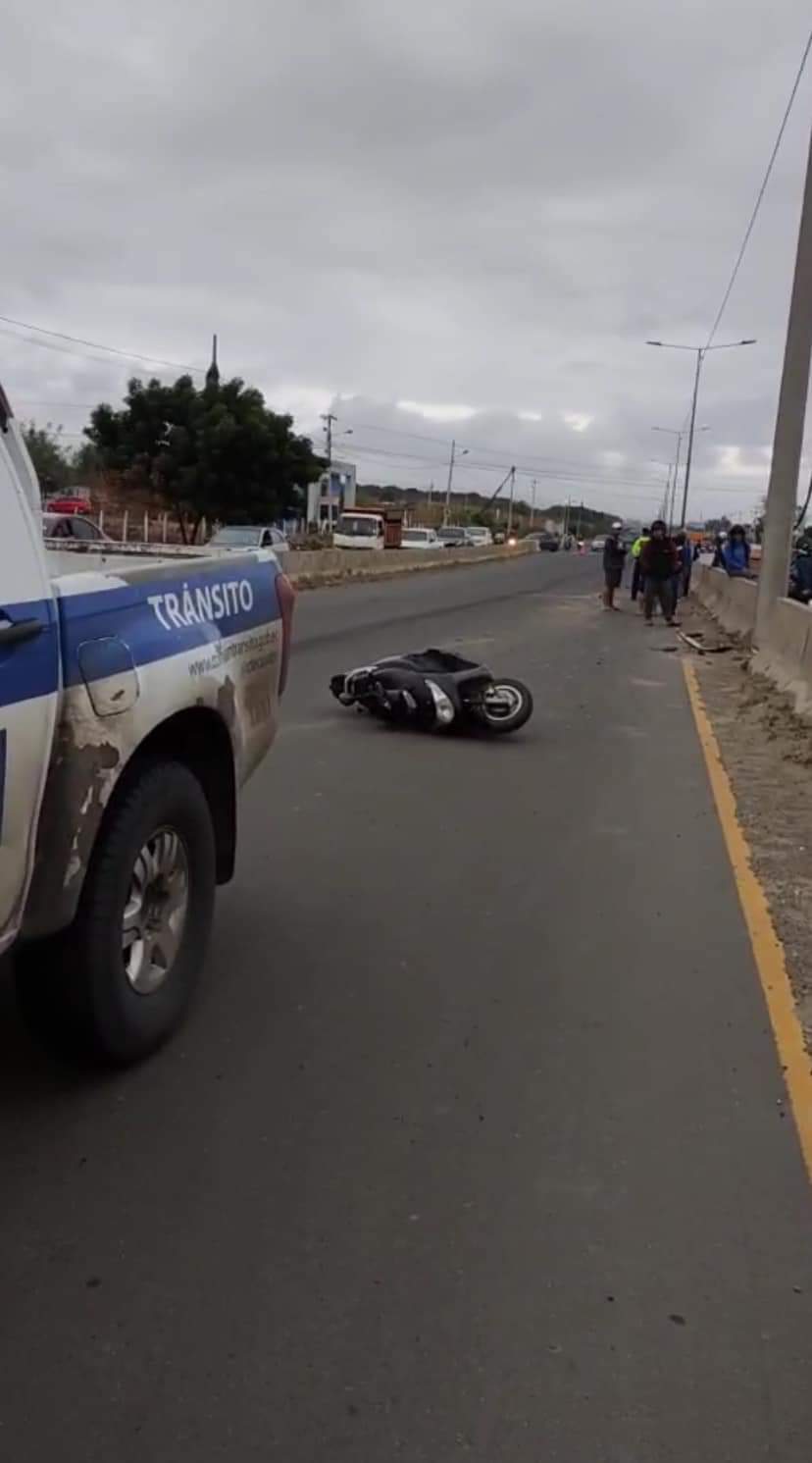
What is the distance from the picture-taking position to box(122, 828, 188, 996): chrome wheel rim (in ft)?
12.7

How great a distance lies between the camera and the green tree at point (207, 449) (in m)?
44.7

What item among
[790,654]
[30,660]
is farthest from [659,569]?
Answer: [30,660]

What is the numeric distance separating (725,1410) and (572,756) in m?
7.37

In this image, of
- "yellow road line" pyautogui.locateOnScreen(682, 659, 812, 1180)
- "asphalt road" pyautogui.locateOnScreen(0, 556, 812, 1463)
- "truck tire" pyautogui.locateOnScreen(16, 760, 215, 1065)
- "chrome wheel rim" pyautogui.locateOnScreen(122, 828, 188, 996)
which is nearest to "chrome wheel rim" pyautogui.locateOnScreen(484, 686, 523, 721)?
"yellow road line" pyautogui.locateOnScreen(682, 659, 812, 1180)

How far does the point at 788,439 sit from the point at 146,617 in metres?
15.1

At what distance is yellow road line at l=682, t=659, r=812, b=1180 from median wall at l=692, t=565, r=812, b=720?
12.6 feet

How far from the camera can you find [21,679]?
3012mm

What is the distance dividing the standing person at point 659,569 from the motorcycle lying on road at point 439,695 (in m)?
12.4

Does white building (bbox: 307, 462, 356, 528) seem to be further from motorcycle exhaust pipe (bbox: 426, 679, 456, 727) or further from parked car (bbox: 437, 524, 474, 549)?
motorcycle exhaust pipe (bbox: 426, 679, 456, 727)

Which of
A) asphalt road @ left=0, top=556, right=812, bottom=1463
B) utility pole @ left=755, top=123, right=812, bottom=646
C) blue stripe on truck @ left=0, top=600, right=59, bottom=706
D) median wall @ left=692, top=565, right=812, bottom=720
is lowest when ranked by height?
asphalt road @ left=0, top=556, right=812, bottom=1463

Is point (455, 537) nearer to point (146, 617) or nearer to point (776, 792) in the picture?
point (776, 792)

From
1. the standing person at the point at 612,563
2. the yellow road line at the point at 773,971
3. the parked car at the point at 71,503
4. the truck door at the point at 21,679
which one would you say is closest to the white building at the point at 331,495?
the parked car at the point at 71,503

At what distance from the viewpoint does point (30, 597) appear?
308cm

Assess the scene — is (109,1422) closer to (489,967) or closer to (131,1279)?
(131,1279)
